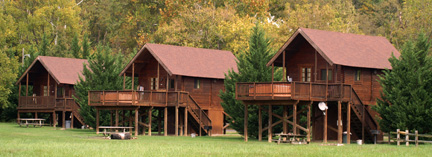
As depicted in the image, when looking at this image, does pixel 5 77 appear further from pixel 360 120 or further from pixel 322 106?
pixel 360 120

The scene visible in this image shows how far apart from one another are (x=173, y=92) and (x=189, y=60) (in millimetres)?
4469

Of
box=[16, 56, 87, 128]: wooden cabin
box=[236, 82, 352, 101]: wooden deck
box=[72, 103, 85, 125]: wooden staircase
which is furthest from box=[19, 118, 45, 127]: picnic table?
box=[236, 82, 352, 101]: wooden deck

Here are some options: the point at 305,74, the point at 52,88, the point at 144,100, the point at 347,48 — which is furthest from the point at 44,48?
the point at 347,48

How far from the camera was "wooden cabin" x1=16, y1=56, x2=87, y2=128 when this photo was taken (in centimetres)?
6531

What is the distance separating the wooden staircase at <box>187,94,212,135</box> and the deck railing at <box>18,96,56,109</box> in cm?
1540

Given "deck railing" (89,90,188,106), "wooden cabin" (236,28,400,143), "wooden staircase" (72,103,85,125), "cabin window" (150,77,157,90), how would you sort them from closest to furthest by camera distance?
"wooden cabin" (236,28,400,143)
"deck railing" (89,90,188,106)
"cabin window" (150,77,157,90)
"wooden staircase" (72,103,85,125)

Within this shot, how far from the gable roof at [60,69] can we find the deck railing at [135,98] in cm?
1278

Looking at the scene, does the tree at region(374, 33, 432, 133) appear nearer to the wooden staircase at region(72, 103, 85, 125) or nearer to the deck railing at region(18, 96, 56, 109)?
the wooden staircase at region(72, 103, 85, 125)

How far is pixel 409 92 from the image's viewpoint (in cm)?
4378

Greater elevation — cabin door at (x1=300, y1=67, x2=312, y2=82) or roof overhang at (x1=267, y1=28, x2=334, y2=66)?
roof overhang at (x1=267, y1=28, x2=334, y2=66)

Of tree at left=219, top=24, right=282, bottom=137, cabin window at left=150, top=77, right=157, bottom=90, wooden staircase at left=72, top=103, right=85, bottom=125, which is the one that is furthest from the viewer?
wooden staircase at left=72, top=103, right=85, bottom=125

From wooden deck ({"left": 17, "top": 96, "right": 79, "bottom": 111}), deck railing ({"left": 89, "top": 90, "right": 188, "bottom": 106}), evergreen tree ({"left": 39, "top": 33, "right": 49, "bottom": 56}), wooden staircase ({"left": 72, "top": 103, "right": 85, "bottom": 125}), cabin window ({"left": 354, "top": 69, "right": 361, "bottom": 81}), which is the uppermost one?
evergreen tree ({"left": 39, "top": 33, "right": 49, "bottom": 56})

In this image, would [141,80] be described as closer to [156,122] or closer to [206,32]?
[156,122]

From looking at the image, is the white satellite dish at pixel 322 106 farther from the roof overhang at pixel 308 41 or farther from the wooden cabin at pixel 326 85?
the roof overhang at pixel 308 41
